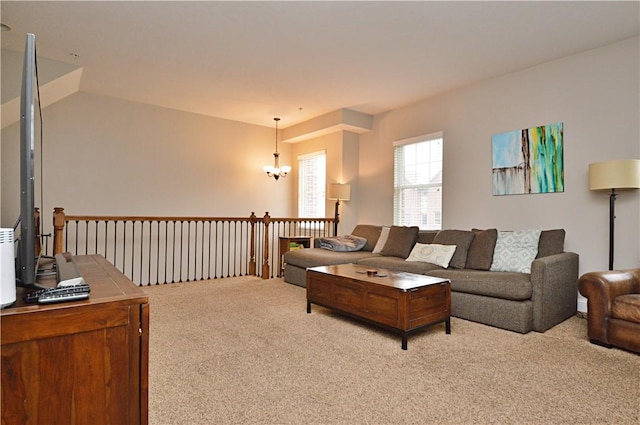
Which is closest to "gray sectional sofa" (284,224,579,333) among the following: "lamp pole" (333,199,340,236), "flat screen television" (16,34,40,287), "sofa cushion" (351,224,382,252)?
"sofa cushion" (351,224,382,252)

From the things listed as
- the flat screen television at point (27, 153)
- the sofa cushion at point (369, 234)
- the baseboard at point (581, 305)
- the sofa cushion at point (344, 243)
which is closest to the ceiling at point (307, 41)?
the sofa cushion at point (369, 234)

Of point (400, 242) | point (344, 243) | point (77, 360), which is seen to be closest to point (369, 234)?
point (344, 243)

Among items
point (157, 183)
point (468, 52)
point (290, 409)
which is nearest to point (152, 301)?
point (157, 183)

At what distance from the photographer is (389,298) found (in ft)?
9.19

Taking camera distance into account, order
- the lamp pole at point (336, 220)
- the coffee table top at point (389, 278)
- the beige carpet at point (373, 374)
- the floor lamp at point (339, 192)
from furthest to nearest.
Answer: the lamp pole at point (336, 220) → the floor lamp at point (339, 192) → the coffee table top at point (389, 278) → the beige carpet at point (373, 374)

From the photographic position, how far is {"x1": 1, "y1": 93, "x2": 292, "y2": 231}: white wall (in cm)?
489

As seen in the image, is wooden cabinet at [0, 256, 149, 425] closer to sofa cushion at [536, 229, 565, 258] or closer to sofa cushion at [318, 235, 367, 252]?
sofa cushion at [536, 229, 565, 258]

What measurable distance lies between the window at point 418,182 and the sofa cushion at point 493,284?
1.70 metres

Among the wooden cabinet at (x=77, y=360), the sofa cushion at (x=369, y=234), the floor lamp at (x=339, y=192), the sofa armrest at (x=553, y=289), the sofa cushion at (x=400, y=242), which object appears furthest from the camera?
the floor lamp at (x=339, y=192)

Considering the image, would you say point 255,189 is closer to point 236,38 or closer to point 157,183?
point 157,183

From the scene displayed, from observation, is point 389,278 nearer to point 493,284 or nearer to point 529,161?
point 493,284

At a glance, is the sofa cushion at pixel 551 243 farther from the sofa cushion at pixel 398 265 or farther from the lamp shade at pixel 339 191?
the lamp shade at pixel 339 191

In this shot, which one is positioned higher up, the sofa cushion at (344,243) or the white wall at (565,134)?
the white wall at (565,134)

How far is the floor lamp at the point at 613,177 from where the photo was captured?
305cm
